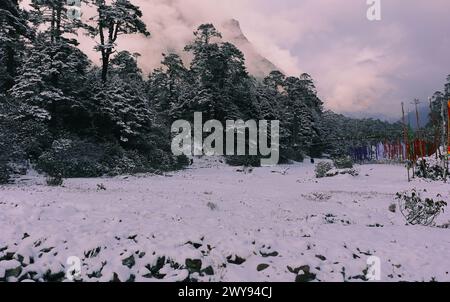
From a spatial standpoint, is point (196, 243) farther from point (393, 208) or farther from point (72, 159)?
point (72, 159)

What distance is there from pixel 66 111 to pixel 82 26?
6.59m

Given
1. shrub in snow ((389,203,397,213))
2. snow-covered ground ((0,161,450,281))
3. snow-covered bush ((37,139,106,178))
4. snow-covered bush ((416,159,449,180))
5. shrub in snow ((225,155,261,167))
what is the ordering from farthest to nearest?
1. shrub in snow ((225,155,261,167))
2. snow-covered bush ((416,159,449,180))
3. snow-covered bush ((37,139,106,178))
4. shrub in snow ((389,203,397,213))
5. snow-covered ground ((0,161,450,281))

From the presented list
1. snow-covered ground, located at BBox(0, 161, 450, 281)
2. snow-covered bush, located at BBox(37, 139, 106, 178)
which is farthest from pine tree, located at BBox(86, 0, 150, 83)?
snow-covered ground, located at BBox(0, 161, 450, 281)

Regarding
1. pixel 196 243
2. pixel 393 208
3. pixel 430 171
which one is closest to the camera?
pixel 196 243

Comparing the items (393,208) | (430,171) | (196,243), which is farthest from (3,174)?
(430,171)

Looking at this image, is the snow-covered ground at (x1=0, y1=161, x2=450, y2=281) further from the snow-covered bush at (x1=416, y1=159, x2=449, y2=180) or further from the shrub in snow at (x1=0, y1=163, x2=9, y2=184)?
the snow-covered bush at (x1=416, y1=159, x2=449, y2=180)

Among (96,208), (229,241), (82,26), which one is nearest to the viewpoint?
(229,241)

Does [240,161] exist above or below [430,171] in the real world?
above

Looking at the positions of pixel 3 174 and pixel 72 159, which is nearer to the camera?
pixel 3 174

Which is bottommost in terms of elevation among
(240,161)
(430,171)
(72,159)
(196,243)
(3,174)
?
(196,243)
